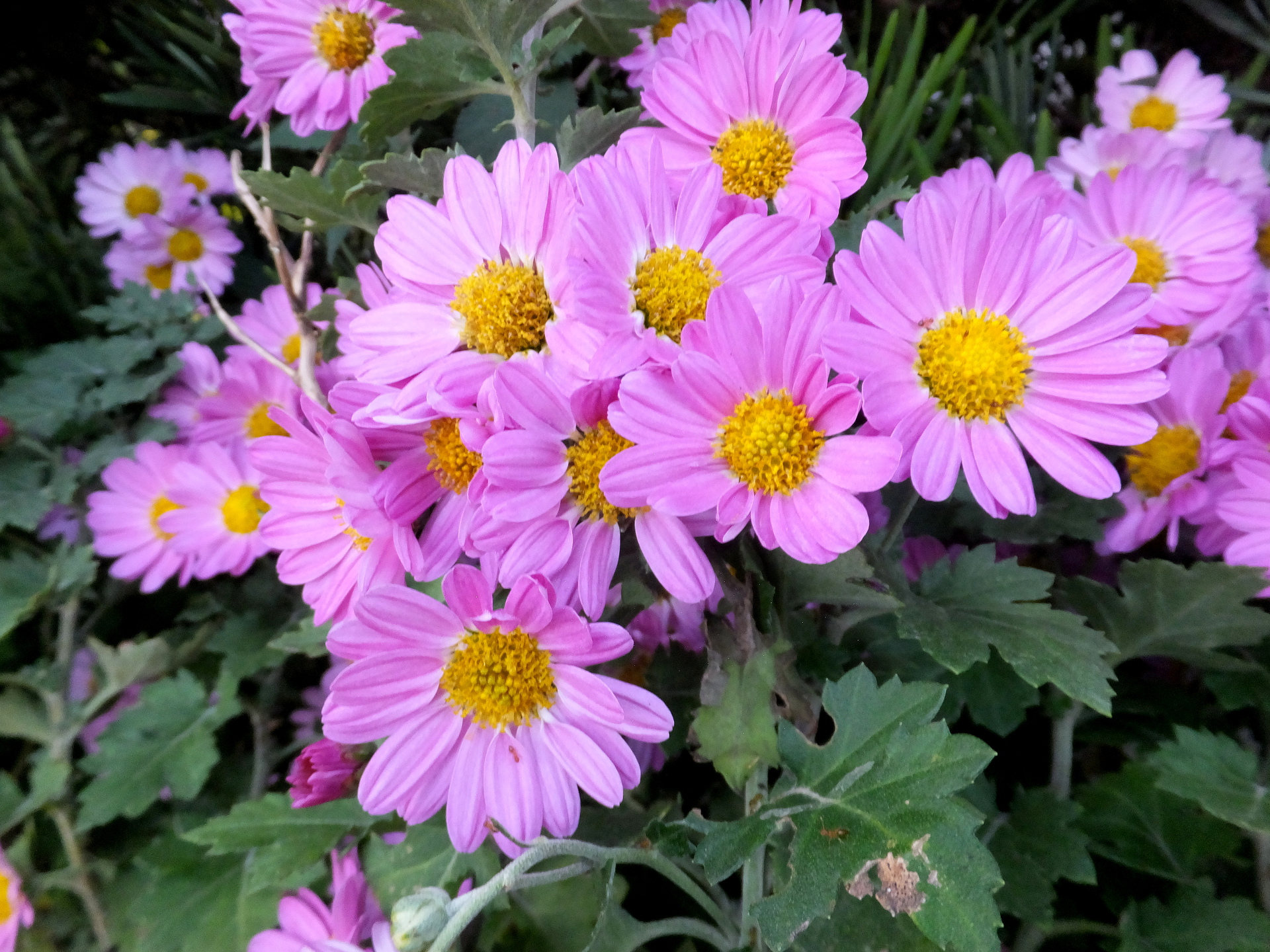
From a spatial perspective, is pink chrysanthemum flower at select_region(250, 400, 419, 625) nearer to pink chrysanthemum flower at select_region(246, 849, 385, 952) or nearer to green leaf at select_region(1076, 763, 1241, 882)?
pink chrysanthemum flower at select_region(246, 849, 385, 952)

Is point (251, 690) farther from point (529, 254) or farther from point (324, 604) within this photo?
point (529, 254)

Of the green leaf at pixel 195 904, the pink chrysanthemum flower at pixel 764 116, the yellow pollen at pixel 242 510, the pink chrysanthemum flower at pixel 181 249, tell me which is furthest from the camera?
the pink chrysanthemum flower at pixel 181 249

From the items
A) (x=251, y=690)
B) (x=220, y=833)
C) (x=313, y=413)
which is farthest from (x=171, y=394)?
(x=313, y=413)

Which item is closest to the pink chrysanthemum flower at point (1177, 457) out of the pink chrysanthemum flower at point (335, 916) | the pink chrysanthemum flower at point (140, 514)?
the pink chrysanthemum flower at point (335, 916)

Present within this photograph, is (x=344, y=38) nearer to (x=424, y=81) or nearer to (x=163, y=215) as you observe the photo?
(x=424, y=81)

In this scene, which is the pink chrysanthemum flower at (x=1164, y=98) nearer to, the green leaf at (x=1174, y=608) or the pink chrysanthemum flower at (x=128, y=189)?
the green leaf at (x=1174, y=608)

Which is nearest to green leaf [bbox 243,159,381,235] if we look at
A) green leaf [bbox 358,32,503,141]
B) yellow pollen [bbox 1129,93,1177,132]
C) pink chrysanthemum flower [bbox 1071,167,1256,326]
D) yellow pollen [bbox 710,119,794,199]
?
green leaf [bbox 358,32,503,141]

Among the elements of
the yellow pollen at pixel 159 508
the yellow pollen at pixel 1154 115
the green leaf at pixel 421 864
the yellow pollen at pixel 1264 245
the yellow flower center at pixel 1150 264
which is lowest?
the yellow pollen at pixel 159 508
